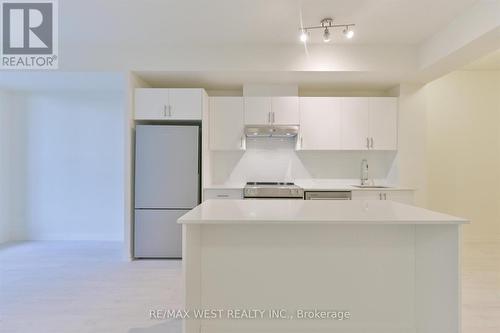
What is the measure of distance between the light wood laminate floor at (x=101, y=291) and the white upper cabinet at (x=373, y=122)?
1811 mm

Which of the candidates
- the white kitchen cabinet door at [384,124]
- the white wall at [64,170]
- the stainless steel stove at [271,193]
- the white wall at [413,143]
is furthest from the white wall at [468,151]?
the white wall at [64,170]

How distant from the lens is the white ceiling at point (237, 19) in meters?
2.70

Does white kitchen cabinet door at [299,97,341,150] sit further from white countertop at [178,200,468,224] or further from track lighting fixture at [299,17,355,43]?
white countertop at [178,200,468,224]

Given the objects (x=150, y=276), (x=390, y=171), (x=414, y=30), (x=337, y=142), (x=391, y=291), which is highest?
(x=414, y=30)

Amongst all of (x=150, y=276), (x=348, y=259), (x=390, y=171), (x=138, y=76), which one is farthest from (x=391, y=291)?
(x=138, y=76)

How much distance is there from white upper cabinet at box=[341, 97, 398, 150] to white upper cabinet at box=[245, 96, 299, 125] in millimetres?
706

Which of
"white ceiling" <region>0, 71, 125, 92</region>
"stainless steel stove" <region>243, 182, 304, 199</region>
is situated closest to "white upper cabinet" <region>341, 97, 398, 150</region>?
"stainless steel stove" <region>243, 182, 304, 199</region>

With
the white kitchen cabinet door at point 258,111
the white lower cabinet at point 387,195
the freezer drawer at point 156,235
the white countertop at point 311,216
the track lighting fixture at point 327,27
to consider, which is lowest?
the freezer drawer at point 156,235

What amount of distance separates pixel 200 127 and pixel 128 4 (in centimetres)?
162

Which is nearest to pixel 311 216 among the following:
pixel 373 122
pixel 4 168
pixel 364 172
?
pixel 373 122

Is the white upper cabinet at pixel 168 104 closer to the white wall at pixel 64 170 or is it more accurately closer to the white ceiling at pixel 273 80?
the white ceiling at pixel 273 80

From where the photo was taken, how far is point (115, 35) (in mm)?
3355

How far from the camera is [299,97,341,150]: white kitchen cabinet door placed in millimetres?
4090

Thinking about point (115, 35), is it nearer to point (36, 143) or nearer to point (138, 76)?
point (138, 76)
